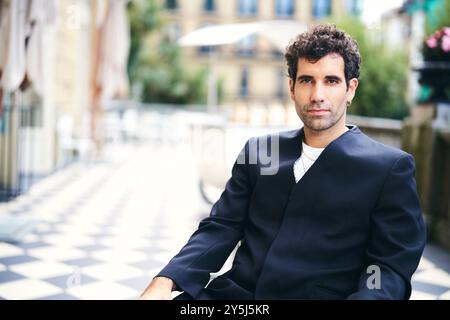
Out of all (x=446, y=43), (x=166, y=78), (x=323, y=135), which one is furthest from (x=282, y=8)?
(x=323, y=135)

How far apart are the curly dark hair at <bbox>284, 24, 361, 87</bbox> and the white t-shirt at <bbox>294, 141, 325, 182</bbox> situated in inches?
9.8

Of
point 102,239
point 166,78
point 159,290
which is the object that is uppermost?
point 166,78

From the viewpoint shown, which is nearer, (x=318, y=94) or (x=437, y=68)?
(x=318, y=94)

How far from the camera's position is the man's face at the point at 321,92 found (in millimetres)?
1828

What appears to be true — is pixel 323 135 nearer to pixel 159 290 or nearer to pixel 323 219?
pixel 323 219

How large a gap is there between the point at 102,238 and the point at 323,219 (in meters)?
4.54

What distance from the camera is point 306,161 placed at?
1.94 m

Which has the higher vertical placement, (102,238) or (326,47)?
(326,47)

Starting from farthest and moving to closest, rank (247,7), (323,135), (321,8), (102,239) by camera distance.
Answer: (247,7)
(321,8)
(102,239)
(323,135)

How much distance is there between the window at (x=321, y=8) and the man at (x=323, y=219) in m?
53.4

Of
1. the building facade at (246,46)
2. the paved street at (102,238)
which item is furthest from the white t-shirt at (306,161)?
the building facade at (246,46)

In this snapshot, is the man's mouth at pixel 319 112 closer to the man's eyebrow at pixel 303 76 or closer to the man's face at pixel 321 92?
the man's face at pixel 321 92

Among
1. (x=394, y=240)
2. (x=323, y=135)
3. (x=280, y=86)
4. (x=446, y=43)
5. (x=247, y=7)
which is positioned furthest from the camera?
(x=280, y=86)

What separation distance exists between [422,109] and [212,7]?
49.0 metres
